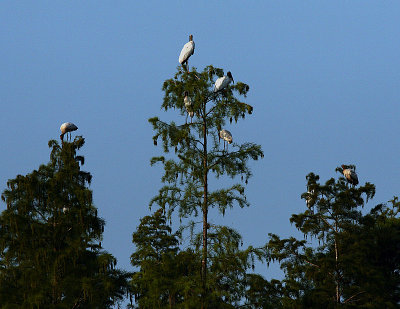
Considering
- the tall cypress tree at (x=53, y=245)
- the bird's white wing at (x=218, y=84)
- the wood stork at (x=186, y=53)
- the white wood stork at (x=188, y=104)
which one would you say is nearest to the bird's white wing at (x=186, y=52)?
the wood stork at (x=186, y=53)

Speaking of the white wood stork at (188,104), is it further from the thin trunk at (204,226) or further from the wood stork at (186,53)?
the wood stork at (186,53)

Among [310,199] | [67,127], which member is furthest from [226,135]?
[67,127]

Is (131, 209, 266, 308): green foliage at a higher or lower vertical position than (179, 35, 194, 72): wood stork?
lower

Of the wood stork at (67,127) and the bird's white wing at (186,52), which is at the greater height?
the bird's white wing at (186,52)

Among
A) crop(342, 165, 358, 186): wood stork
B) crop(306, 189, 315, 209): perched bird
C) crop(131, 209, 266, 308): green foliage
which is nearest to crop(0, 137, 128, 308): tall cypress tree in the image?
crop(131, 209, 266, 308): green foliage

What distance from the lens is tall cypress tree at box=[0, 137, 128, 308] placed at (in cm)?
2650

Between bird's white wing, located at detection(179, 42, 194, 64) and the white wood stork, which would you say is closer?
the white wood stork

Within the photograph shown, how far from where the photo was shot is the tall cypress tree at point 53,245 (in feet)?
86.9

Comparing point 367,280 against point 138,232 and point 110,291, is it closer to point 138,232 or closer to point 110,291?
point 110,291

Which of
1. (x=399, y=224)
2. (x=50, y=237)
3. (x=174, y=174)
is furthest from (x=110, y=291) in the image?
(x=399, y=224)

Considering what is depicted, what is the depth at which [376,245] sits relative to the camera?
30.4 metres

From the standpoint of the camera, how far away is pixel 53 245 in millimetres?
27266

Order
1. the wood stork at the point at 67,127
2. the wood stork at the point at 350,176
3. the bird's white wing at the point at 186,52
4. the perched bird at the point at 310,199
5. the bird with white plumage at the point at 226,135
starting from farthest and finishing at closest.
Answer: the wood stork at the point at 67,127 → the wood stork at the point at 350,176 → the bird's white wing at the point at 186,52 → the perched bird at the point at 310,199 → the bird with white plumage at the point at 226,135

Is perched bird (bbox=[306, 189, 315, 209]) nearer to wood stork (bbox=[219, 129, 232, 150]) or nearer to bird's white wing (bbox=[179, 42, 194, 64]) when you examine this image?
wood stork (bbox=[219, 129, 232, 150])
